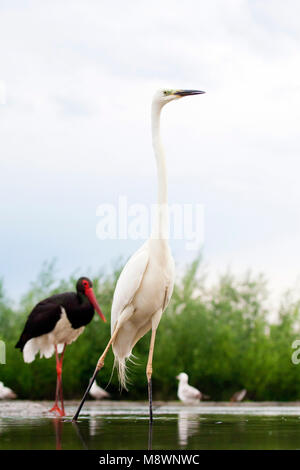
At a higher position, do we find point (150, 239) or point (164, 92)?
point (164, 92)

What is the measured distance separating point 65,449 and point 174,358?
10541mm

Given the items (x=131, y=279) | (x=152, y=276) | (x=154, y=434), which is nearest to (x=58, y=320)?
(x=131, y=279)

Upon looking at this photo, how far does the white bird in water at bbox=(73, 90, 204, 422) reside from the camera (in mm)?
8672

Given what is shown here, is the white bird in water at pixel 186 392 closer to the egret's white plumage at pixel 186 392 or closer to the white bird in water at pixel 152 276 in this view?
the egret's white plumage at pixel 186 392

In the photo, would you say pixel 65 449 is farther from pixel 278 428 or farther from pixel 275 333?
pixel 275 333

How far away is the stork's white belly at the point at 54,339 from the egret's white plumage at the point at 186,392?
2.43m

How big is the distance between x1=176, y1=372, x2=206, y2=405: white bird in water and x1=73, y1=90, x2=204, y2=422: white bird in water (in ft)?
17.5

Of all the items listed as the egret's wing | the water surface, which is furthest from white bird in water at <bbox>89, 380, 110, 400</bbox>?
the egret's wing

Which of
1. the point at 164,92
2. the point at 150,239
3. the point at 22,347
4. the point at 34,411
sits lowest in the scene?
the point at 34,411

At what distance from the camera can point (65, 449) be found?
5.61 metres
